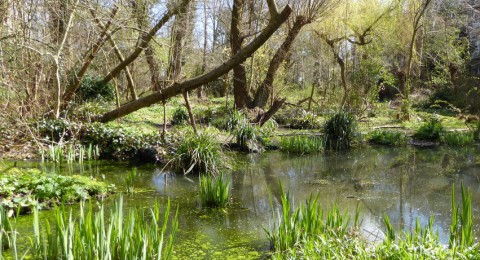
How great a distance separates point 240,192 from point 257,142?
491 centimetres

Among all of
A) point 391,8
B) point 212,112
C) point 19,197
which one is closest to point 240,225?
point 19,197

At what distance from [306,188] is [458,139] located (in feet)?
26.2

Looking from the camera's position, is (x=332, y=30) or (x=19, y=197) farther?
(x=332, y=30)

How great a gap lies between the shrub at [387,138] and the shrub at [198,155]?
6762 millimetres

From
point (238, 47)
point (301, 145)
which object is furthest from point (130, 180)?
point (238, 47)

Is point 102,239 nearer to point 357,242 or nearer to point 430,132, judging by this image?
point 357,242

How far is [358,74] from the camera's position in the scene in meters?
19.6

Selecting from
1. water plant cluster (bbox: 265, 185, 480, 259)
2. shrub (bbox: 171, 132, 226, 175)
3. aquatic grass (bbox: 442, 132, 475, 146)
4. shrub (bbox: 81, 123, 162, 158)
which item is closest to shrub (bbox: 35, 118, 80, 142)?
shrub (bbox: 81, 123, 162, 158)

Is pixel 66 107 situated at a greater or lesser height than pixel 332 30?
lesser

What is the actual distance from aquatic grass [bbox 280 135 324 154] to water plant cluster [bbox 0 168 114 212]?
685 centimetres

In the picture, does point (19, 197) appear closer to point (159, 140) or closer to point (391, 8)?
point (159, 140)

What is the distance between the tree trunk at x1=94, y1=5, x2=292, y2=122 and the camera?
9.53 meters

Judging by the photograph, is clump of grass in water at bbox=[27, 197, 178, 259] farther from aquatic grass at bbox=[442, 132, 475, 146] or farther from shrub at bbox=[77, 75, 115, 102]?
shrub at bbox=[77, 75, 115, 102]

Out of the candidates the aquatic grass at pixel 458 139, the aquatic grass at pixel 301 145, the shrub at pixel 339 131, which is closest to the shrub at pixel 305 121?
the shrub at pixel 339 131
